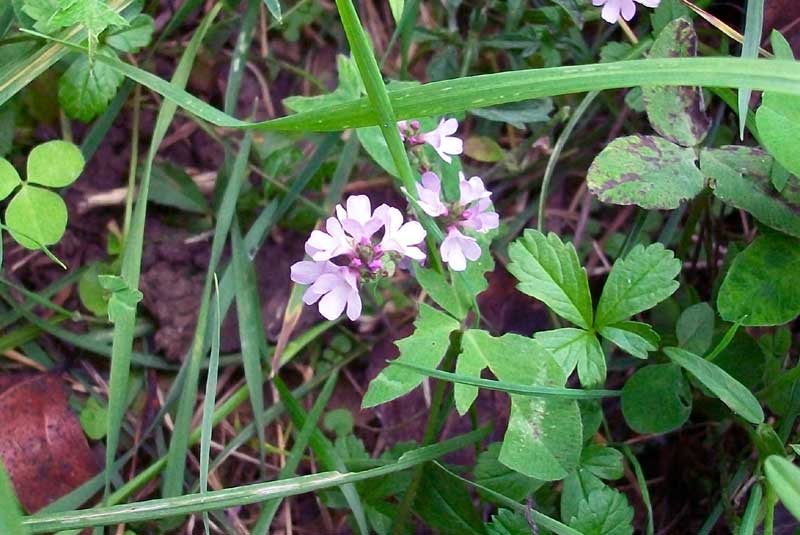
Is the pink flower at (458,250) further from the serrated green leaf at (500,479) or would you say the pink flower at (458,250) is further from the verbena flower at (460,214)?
the serrated green leaf at (500,479)

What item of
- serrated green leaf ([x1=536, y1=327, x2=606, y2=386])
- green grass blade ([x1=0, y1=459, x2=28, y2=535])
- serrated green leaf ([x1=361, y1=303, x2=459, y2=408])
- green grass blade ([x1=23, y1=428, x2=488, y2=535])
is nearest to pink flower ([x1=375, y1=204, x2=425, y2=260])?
serrated green leaf ([x1=361, y1=303, x2=459, y2=408])

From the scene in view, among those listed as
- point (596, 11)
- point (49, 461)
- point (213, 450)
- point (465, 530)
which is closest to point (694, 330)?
point (465, 530)

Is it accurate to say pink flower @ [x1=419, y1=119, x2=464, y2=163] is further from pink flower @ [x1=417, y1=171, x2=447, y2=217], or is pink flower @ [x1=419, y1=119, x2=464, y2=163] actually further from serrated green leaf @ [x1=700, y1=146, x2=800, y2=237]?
serrated green leaf @ [x1=700, y1=146, x2=800, y2=237]

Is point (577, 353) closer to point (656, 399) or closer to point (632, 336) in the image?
point (632, 336)

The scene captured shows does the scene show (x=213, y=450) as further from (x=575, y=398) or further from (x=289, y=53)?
(x=289, y=53)

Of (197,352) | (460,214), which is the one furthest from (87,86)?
(460,214)

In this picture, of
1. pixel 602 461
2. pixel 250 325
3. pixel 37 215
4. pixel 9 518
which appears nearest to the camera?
pixel 9 518
